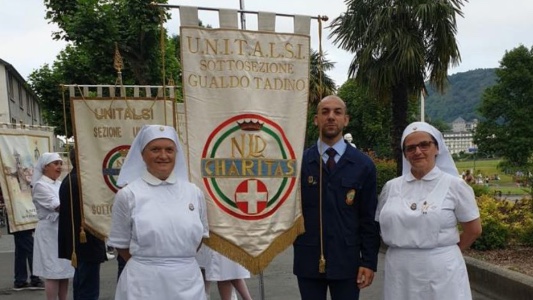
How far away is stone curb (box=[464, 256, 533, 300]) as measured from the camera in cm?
596

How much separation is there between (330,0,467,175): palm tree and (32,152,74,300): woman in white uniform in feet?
32.5

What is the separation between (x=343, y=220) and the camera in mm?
3795

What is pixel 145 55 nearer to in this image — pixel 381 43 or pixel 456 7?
pixel 381 43

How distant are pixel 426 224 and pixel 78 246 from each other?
10.4 ft

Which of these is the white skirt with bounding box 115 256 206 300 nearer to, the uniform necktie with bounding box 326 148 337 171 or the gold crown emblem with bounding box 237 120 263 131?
the gold crown emblem with bounding box 237 120 263 131

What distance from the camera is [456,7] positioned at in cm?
1455

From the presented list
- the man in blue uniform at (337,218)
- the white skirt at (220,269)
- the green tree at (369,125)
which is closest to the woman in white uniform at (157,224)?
the man in blue uniform at (337,218)

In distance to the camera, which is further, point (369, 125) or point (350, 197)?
point (369, 125)

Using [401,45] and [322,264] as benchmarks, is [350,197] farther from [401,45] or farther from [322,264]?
[401,45]

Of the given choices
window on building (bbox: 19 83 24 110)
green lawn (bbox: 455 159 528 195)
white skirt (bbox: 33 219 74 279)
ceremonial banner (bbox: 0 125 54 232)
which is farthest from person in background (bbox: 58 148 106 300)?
window on building (bbox: 19 83 24 110)

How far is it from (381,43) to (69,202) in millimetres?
10623

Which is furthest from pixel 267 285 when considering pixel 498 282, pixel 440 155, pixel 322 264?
pixel 440 155

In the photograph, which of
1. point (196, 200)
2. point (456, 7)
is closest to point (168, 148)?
point (196, 200)

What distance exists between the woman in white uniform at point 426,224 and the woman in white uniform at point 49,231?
380 centimetres
